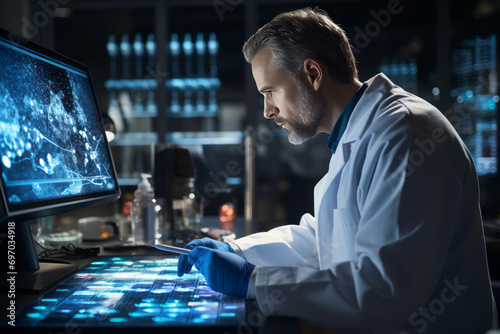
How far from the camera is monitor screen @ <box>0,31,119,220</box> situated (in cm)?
72

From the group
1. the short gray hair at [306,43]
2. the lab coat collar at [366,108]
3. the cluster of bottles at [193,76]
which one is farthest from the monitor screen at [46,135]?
the cluster of bottles at [193,76]

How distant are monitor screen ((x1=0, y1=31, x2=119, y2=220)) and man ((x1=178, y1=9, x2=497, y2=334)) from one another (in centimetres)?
32

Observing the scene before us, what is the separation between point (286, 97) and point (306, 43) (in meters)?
0.16

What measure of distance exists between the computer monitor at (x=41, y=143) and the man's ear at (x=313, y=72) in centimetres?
61

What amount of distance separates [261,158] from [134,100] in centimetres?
128

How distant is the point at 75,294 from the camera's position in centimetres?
76

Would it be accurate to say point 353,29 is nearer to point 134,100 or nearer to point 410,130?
point 134,100

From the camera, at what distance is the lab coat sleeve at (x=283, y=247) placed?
111cm

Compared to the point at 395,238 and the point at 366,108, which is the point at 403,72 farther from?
the point at 395,238

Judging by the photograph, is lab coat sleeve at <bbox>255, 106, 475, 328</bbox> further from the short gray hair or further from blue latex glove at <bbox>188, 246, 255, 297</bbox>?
the short gray hair

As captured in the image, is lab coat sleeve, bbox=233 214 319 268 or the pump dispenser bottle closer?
lab coat sleeve, bbox=233 214 319 268

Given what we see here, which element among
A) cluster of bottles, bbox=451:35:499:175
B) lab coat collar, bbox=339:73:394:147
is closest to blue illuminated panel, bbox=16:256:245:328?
lab coat collar, bbox=339:73:394:147

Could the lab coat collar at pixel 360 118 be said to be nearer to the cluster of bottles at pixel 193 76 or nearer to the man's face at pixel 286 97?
the man's face at pixel 286 97

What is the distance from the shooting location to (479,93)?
3381mm
